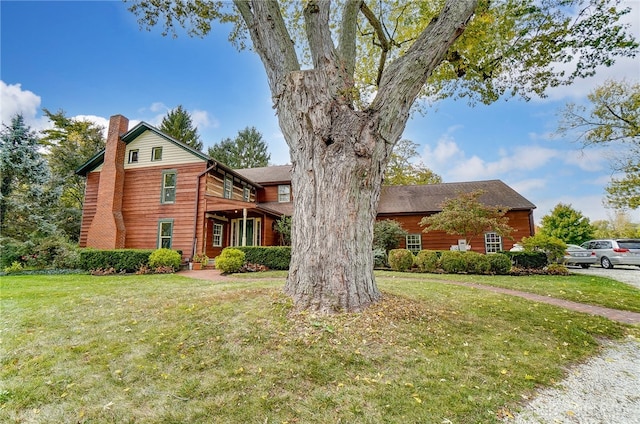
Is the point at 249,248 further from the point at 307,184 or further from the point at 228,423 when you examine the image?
the point at 228,423

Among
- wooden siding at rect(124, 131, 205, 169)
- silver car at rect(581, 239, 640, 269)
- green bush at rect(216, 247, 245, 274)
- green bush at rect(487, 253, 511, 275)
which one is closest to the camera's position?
green bush at rect(216, 247, 245, 274)

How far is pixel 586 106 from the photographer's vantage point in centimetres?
1803

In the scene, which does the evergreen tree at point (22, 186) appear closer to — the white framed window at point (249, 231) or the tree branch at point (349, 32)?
the white framed window at point (249, 231)

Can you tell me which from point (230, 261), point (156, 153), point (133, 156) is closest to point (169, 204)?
point (156, 153)

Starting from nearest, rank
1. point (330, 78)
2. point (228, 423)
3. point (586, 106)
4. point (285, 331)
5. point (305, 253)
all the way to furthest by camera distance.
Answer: point (228, 423)
point (285, 331)
point (305, 253)
point (330, 78)
point (586, 106)

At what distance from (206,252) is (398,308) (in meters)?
13.1

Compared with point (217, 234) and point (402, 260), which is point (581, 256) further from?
point (217, 234)

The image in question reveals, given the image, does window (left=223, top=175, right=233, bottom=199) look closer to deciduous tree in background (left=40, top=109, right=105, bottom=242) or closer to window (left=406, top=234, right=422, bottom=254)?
window (left=406, top=234, right=422, bottom=254)

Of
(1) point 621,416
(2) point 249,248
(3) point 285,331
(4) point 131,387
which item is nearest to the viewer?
(1) point 621,416

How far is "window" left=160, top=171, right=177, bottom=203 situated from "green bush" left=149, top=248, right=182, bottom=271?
380cm

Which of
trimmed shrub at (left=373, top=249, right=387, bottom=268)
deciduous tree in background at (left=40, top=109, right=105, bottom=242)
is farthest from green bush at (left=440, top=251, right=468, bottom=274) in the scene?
deciduous tree in background at (left=40, top=109, right=105, bottom=242)

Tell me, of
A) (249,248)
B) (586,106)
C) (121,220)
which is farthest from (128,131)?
(586,106)

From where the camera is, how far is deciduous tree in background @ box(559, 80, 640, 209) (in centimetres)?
1736

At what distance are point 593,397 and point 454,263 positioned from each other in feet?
32.2
